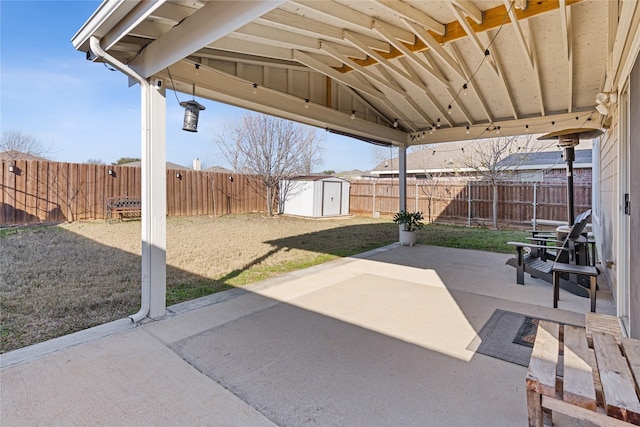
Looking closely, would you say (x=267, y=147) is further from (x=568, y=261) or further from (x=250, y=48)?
(x=568, y=261)

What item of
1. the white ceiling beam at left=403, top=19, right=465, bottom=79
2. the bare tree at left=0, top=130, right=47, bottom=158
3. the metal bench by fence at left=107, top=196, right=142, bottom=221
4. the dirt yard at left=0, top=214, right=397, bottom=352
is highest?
the bare tree at left=0, top=130, right=47, bottom=158

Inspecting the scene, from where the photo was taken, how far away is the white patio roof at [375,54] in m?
2.75

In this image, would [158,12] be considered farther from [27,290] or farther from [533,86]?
[533,86]

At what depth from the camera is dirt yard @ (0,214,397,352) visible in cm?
338

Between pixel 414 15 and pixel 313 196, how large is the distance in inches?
433

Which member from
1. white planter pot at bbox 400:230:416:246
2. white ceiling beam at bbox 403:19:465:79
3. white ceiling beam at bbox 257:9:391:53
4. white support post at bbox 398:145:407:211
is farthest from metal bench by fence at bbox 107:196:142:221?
white ceiling beam at bbox 403:19:465:79

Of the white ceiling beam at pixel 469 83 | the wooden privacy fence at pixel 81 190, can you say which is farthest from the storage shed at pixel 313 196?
the white ceiling beam at pixel 469 83

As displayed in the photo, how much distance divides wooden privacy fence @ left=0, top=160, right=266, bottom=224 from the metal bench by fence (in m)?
0.21

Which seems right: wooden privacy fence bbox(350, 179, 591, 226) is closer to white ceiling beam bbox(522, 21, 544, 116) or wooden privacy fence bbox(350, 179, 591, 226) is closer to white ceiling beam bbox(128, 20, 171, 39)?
white ceiling beam bbox(522, 21, 544, 116)

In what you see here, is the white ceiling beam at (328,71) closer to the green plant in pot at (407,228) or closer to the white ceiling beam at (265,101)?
the white ceiling beam at (265,101)

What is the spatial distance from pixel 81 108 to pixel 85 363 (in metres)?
13.8

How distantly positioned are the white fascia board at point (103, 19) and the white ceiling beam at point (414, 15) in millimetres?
2099

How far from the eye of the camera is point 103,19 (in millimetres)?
2557

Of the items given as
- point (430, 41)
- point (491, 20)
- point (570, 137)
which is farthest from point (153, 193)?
point (570, 137)
